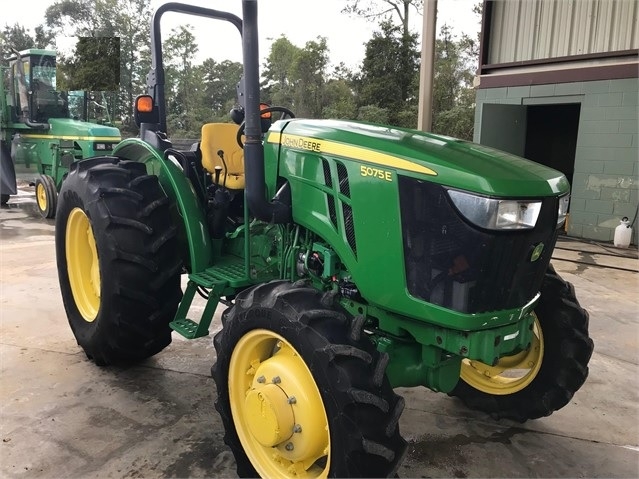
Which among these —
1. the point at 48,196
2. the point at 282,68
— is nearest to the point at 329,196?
the point at 48,196

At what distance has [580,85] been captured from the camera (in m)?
7.69

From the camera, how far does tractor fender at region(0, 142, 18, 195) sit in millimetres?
9621

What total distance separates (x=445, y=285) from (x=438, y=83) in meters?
19.9

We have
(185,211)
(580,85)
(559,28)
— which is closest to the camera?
(185,211)

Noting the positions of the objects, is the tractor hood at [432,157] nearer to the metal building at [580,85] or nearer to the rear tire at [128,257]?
the rear tire at [128,257]

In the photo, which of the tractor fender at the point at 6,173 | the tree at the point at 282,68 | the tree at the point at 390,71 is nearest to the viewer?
the tractor fender at the point at 6,173

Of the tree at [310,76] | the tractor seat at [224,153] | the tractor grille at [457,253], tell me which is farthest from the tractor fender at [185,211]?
the tree at [310,76]

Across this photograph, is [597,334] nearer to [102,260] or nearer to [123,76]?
[102,260]

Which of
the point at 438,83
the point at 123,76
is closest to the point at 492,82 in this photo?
the point at 123,76

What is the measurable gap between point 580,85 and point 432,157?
22.3ft

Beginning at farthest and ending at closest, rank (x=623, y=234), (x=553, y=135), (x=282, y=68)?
(x=282, y=68)
(x=553, y=135)
(x=623, y=234)

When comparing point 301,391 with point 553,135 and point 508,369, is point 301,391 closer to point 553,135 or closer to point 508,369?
point 508,369

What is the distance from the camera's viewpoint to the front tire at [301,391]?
1.82m

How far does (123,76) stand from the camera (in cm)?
1299
